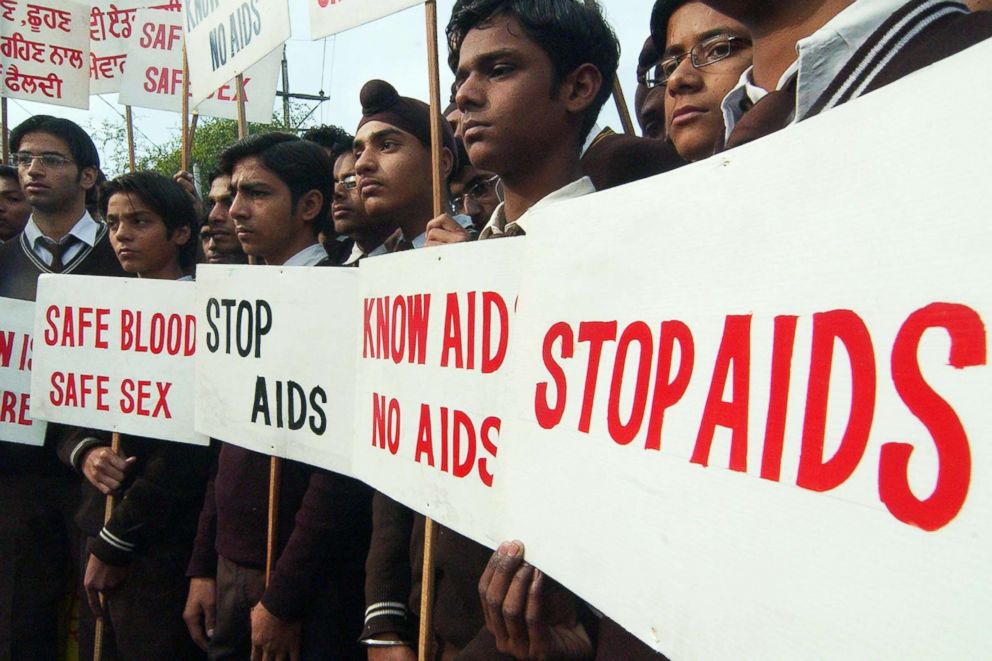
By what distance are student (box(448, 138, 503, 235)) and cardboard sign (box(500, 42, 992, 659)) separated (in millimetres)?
2277

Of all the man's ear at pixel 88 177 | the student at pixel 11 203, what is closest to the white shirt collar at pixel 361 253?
the man's ear at pixel 88 177

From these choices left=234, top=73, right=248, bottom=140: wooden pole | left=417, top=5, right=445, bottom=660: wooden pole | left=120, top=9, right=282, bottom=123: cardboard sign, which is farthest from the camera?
left=120, top=9, right=282, bottom=123: cardboard sign

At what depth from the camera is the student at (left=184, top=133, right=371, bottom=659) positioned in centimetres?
211

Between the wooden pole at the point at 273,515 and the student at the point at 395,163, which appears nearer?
the wooden pole at the point at 273,515

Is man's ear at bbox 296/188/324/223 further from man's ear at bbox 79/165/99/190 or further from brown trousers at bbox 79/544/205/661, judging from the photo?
man's ear at bbox 79/165/99/190

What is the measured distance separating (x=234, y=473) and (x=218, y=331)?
1.31ft

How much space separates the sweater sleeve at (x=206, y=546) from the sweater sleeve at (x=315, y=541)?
0.47m

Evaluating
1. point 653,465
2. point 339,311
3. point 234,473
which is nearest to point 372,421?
point 339,311

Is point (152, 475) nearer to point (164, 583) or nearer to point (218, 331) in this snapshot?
point (164, 583)

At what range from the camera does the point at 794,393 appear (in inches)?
30.8

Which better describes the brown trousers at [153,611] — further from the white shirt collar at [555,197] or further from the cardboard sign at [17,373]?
the white shirt collar at [555,197]

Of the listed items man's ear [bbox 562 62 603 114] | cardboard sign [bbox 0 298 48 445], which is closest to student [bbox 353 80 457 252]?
man's ear [bbox 562 62 603 114]

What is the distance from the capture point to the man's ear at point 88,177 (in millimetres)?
3993

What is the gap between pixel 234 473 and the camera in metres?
2.39
